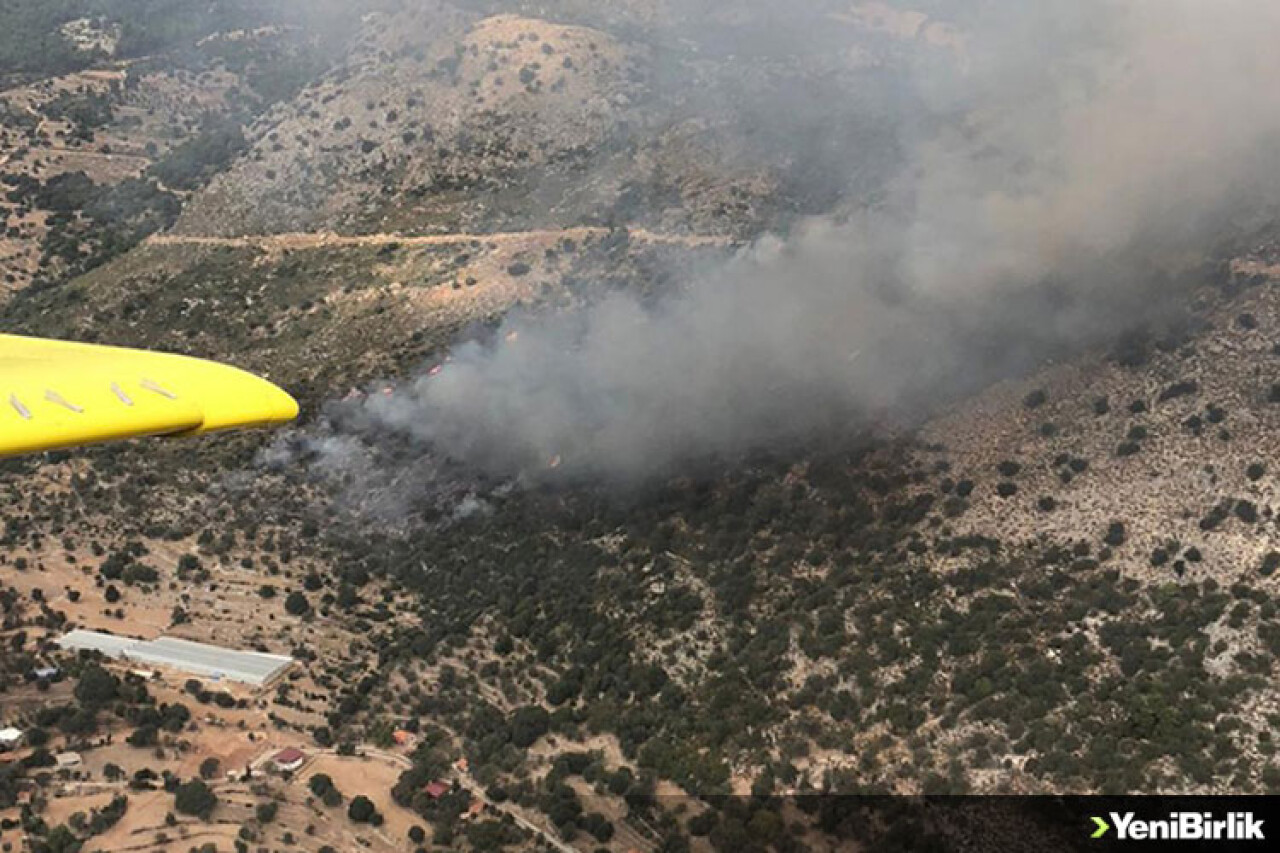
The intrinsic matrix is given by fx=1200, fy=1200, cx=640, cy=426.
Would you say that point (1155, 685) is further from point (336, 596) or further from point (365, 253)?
point (365, 253)

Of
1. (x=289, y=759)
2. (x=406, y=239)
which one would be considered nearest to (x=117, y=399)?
(x=289, y=759)

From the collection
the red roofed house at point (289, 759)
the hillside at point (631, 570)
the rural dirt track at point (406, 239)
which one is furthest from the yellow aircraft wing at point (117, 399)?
the rural dirt track at point (406, 239)

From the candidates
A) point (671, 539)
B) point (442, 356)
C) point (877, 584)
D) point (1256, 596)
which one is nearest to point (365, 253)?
point (442, 356)

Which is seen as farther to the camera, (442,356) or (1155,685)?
(442,356)

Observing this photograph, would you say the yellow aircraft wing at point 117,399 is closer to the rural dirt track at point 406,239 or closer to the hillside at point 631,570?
the hillside at point 631,570

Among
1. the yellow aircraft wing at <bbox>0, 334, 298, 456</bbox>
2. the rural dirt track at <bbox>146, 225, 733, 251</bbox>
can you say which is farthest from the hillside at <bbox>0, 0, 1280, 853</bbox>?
the yellow aircraft wing at <bbox>0, 334, 298, 456</bbox>

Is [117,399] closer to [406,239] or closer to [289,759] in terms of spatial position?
[289,759]
